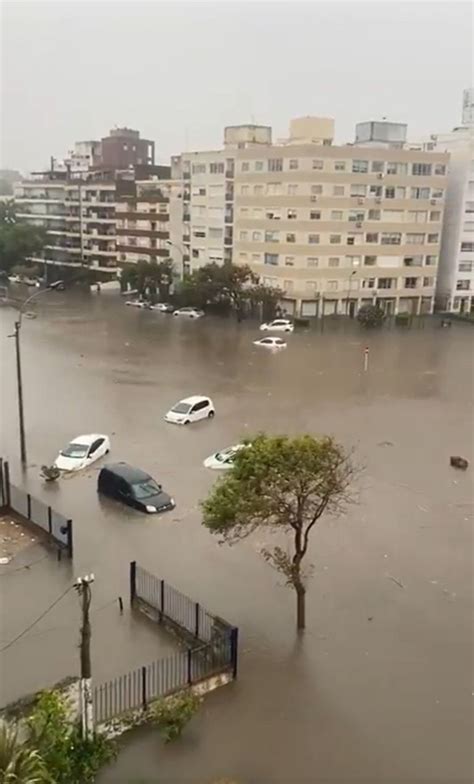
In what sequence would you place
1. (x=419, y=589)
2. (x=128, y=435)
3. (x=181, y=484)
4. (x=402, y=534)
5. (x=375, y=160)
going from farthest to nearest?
(x=375, y=160), (x=128, y=435), (x=181, y=484), (x=402, y=534), (x=419, y=589)

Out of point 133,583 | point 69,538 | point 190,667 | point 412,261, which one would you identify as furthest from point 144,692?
point 412,261

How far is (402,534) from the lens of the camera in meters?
18.0

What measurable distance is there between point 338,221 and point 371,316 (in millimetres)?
8588

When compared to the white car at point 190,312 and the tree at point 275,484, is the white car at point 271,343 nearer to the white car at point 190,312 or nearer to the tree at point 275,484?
the white car at point 190,312

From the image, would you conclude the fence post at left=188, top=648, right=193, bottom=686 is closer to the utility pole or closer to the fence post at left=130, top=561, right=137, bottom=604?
the utility pole

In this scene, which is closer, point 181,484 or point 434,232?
point 181,484

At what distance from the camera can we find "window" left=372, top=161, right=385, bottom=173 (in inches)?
2222

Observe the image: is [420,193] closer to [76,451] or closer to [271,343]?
[271,343]

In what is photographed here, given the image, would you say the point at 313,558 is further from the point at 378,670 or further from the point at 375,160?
the point at 375,160

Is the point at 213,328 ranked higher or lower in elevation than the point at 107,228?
lower

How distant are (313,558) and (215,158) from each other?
167 ft

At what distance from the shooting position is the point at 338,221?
5634 cm

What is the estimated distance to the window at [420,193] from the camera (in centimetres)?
5872

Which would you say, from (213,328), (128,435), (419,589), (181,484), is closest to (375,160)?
(213,328)
